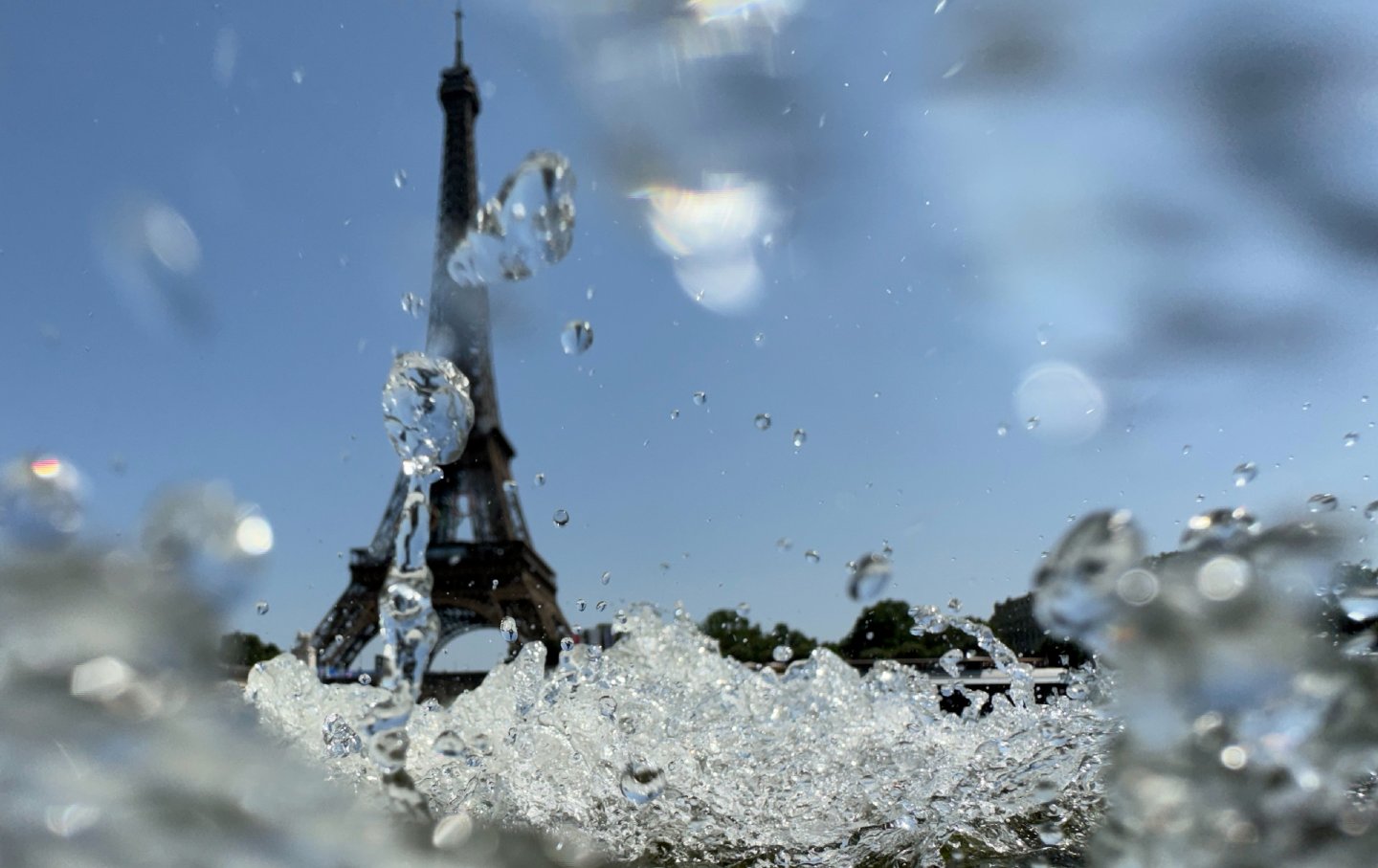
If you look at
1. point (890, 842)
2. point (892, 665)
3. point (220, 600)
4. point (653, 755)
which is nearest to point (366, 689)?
point (653, 755)

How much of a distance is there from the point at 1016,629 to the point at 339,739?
2.69 meters

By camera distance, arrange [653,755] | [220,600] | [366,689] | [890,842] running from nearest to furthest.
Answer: [220,600]
[890,842]
[653,755]
[366,689]

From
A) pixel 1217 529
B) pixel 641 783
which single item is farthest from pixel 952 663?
pixel 1217 529

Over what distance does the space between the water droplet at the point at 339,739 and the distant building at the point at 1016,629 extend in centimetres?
242

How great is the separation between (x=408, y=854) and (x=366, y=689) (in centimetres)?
396

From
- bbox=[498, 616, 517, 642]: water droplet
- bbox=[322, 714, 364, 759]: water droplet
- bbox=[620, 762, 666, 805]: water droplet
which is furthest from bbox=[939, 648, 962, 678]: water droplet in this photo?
bbox=[498, 616, 517, 642]: water droplet

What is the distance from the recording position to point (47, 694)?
87cm

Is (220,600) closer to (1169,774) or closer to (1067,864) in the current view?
(1169,774)

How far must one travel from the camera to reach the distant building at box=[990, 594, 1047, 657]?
144 inches

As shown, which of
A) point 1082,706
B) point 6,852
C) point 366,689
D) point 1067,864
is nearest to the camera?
point 6,852

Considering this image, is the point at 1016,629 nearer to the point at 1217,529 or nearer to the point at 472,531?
the point at 1217,529

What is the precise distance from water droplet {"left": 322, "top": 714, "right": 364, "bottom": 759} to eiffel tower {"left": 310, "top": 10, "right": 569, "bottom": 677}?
1373 centimetres

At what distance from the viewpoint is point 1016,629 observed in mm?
3879

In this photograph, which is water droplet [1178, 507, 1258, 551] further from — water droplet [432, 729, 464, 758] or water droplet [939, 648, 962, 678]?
water droplet [939, 648, 962, 678]
